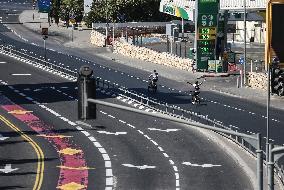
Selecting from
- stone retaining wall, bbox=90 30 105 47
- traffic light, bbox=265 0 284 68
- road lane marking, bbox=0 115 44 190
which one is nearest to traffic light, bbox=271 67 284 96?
road lane marking, bbox=0 115 44 190

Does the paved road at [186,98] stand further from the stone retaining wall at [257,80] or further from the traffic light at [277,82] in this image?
the traffic light at [277,82]

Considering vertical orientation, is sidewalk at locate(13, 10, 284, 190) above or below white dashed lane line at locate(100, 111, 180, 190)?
above

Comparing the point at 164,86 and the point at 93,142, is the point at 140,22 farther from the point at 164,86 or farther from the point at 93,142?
the point at 93,142

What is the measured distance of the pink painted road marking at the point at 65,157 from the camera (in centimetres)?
5058

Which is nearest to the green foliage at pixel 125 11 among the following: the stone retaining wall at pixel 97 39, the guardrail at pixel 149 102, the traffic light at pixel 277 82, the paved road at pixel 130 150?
the stone retaining wall at pixel 97 39

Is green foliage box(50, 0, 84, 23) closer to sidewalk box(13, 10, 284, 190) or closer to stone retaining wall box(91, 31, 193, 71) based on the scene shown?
sidewalk box(13, 10, 284, 190)

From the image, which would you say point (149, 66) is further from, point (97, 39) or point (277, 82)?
point (277, 82)

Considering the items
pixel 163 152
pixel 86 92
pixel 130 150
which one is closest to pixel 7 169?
pixel 130 150

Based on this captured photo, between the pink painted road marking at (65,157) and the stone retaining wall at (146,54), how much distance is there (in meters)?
35.3

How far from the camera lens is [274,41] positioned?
90062 millimetres

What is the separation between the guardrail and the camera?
57969 mm

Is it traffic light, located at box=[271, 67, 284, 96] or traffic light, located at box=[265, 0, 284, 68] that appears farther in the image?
traffic light, located at box=[265, 0, 284, 68]

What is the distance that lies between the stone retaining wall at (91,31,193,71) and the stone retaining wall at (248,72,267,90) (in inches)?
557

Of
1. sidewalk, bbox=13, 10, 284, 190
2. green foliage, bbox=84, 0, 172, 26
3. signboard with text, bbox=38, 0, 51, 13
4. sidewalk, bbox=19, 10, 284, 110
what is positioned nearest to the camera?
sidewalk, bbox=13, 10, 284, 190
